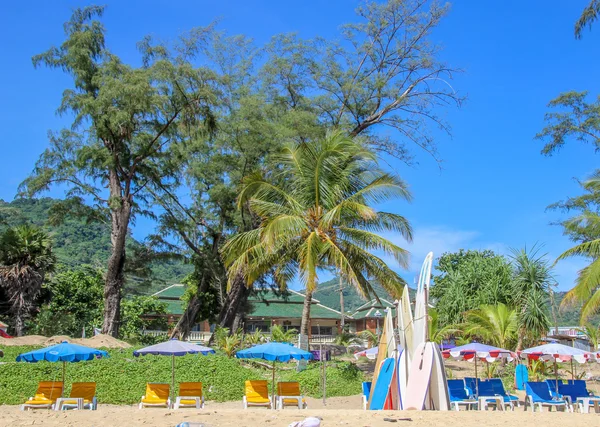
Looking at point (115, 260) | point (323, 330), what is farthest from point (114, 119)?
point (323, 330)

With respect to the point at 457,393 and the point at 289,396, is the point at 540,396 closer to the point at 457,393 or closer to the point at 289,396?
the point at 457,393

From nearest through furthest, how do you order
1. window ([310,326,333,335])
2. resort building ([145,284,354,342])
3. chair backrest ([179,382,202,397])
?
chair backrest ([179,382,202,397]) → resort building ([145,284,354,342]) → window ([310,326,333,335])

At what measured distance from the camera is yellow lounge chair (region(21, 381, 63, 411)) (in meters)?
14.1

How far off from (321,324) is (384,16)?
30.3 metres

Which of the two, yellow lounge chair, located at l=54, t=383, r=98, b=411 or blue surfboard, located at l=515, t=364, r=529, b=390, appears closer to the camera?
yellow lounge chair, located at l=54, t=383, r=98, b=411

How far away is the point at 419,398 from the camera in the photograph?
37.5 feet

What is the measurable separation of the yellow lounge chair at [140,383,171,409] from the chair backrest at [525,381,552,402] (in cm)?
867

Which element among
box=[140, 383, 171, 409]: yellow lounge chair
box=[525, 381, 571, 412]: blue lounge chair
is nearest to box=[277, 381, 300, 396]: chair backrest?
box=[140, 383, 171, 409]: yellow lounge chair

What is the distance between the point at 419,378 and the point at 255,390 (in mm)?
4891

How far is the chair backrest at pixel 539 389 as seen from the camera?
1482 centimetres

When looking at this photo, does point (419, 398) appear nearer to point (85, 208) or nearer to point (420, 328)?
point (420, 328)

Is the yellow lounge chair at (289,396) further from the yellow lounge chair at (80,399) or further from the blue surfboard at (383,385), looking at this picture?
the yellow lounge chair at (80,399)

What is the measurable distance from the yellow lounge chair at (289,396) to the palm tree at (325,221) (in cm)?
337

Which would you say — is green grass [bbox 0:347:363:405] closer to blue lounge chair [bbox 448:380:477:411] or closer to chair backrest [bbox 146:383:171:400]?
chair backrest [bbox 146:383:171:400]
